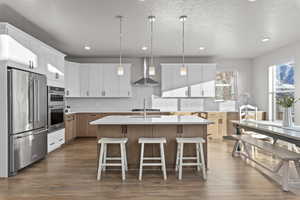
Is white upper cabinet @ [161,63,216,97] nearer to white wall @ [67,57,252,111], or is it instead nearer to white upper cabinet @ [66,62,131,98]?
white wall @ [67,57,252,111]

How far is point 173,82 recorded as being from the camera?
26.1 feet

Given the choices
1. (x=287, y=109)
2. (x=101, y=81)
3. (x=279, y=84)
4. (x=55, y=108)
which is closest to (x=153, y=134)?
(x=287, y=109)

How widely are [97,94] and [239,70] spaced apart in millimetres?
4777

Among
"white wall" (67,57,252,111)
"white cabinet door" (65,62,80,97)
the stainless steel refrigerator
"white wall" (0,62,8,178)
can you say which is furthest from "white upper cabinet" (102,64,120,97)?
"white wall" (0,62,8,178)

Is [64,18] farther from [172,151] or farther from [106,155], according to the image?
[172,151]

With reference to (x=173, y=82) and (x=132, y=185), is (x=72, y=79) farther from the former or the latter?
(x=132, y=185)

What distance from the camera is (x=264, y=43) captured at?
632 centimetres

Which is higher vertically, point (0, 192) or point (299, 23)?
point (299, 23)

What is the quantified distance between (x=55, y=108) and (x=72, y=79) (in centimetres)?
220

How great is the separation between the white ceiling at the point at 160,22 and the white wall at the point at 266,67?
32 centimetres

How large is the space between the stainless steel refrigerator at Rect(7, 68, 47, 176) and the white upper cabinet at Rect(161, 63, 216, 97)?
3963mm

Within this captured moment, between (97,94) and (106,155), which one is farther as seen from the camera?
(97,94)

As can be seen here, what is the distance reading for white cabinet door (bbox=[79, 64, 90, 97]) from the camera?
26.0 feet

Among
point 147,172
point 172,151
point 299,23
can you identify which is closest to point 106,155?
point 147,172
